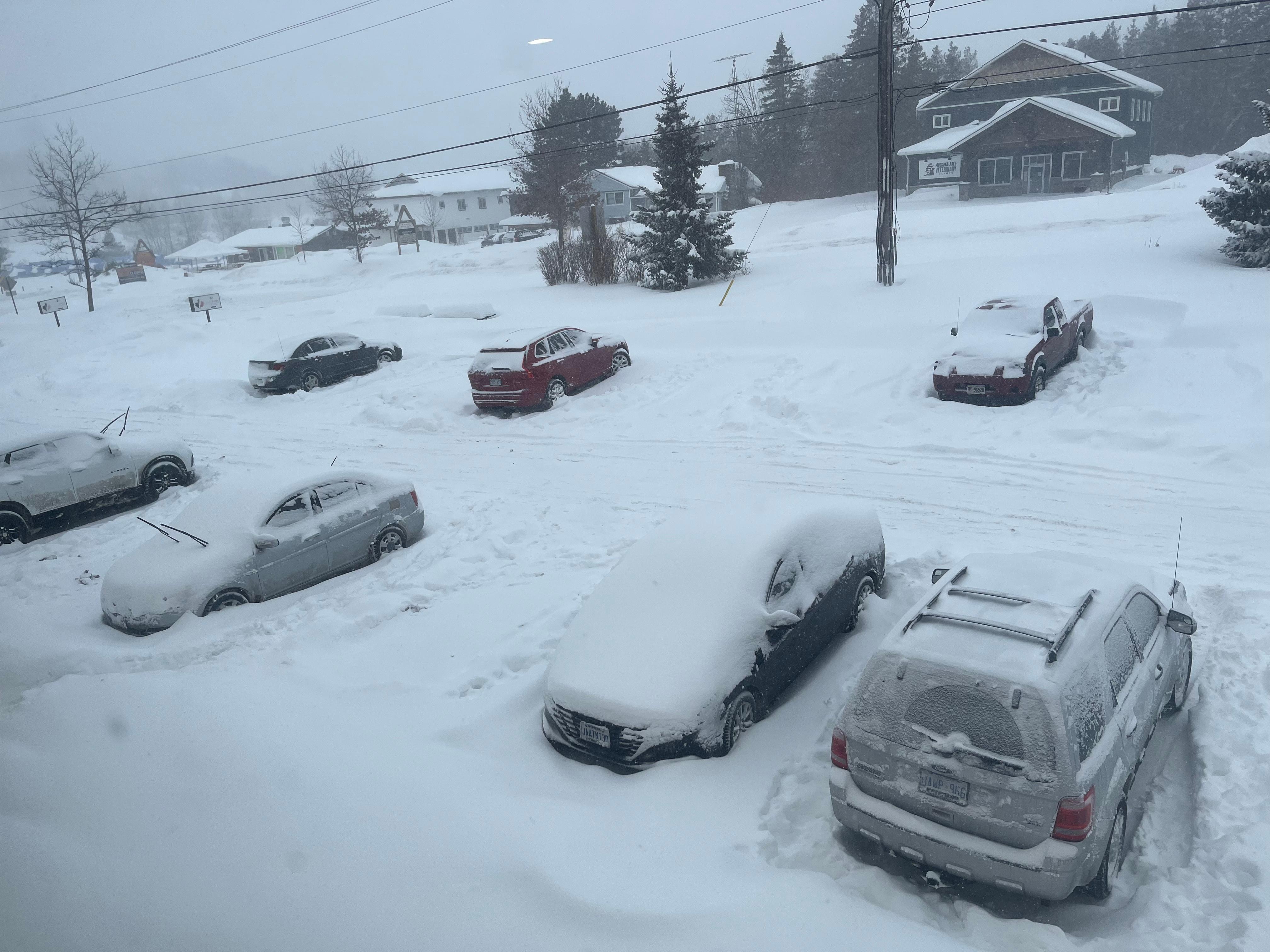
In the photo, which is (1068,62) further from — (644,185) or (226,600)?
(226,600)

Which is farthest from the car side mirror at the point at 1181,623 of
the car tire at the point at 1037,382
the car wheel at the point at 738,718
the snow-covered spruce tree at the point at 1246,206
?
the snow-covered spruce tree at the point at 1246,206

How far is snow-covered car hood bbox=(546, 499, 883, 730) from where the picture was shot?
19.1 feet

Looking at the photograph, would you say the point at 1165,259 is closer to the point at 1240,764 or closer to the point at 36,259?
the point at 1240,764

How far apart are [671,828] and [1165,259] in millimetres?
19804

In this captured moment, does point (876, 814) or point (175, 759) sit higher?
point (175, 759)

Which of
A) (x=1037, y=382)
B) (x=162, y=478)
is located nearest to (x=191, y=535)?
(x=162, y=478)

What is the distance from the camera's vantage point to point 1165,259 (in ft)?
62.2

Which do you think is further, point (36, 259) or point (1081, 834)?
point (36, 259)

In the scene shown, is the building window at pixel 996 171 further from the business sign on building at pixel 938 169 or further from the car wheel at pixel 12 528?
the car wheel at pixel 12 528

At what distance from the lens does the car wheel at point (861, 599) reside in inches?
292

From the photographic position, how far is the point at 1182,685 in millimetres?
6000

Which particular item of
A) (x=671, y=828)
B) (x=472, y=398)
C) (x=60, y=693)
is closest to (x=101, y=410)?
(x=472, y=398)

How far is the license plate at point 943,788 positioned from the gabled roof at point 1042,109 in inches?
1850

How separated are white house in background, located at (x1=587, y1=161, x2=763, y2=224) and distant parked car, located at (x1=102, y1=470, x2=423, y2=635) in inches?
1994
